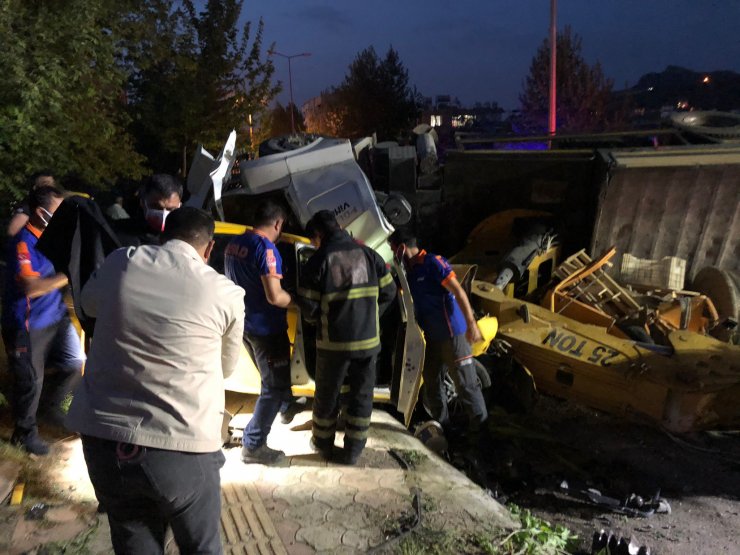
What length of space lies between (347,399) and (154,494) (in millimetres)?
2018

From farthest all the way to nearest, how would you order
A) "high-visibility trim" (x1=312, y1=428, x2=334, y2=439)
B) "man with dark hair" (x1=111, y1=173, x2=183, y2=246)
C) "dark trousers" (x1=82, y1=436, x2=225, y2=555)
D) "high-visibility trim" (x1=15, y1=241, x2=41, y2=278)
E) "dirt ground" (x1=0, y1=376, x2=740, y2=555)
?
"high-visibility trim" (x1=312, y1=428, x2=334, y2=439) < "dirt ground" (x1=0, y1=376, x2=740, y2=555) < "high-visibility trim" (x1=15, y1=241, x2=41, y2=278) < "man with dark hair" (x1=111, y1=173, x2=183, y2=246) < "dark trousers" (x1=82, y1=436, x2=225, y2=555)

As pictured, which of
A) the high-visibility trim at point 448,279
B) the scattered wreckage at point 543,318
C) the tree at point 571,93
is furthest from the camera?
Result: the tree at point 571,93

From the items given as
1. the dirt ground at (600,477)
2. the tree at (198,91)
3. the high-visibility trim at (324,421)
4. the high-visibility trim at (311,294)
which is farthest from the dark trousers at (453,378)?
the tree at (198,91)

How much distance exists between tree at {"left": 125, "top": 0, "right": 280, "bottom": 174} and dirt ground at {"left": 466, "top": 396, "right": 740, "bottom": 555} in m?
12.6

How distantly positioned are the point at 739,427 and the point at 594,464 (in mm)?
1454

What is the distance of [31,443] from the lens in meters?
3.59

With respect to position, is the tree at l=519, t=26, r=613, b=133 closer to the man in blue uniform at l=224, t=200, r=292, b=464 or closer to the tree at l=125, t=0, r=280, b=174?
the tree at l=125, t=0, r=280, b=174

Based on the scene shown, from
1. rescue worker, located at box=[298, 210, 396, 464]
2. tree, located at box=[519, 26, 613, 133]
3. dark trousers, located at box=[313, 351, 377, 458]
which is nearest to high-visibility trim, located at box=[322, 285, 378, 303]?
rescue worker, located at box=[298, 210, 396, 464]

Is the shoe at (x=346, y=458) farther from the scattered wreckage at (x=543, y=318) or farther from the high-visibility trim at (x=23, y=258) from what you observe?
the high-visibility trim at (x=23, y=258)

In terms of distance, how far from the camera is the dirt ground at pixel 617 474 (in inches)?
149

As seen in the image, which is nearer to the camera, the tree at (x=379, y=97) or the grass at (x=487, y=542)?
the grass at (x=487, y=542)

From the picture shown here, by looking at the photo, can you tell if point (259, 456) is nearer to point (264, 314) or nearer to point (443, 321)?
point (264, 314)

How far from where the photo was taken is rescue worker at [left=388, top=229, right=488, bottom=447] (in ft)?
14.7

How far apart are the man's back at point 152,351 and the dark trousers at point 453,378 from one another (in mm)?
2791
